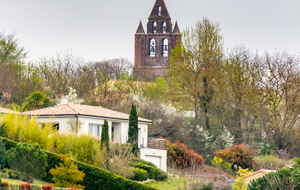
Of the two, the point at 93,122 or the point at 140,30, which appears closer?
the point at 93,122

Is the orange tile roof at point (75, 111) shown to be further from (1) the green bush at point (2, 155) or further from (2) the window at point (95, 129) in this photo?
(1) the green bush at point (2, 155)

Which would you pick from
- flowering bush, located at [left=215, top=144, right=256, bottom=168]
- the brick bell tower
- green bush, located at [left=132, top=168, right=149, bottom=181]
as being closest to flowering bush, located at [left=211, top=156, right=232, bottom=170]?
flowering bush, located at [left=215, top=144, right=256, bottom=168]

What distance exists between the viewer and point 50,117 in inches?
1564

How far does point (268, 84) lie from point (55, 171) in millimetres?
31897

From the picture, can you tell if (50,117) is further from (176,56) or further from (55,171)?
(176,56)

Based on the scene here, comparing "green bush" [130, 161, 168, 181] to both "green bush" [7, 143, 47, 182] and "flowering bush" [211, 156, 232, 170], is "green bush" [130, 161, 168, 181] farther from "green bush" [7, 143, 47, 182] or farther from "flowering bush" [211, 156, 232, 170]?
"flowering bush" [211, 156, 232, 170]

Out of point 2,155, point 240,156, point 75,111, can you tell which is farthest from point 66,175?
point 240,156

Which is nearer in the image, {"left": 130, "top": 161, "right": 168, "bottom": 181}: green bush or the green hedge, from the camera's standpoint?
the green hedge

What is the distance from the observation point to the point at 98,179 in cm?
2948

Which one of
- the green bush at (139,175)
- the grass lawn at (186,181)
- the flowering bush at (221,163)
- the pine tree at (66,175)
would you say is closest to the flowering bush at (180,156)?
the grass lawn at (186,181)

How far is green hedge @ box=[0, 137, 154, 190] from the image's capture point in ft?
95.4

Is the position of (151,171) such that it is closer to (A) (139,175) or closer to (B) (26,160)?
(A) (139,175)

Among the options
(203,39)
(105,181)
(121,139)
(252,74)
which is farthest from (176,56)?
(105,181)

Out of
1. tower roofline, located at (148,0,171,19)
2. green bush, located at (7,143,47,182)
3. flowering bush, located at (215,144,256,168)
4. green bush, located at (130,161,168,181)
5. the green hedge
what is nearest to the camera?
green bush, located at (7,143,47,182)
